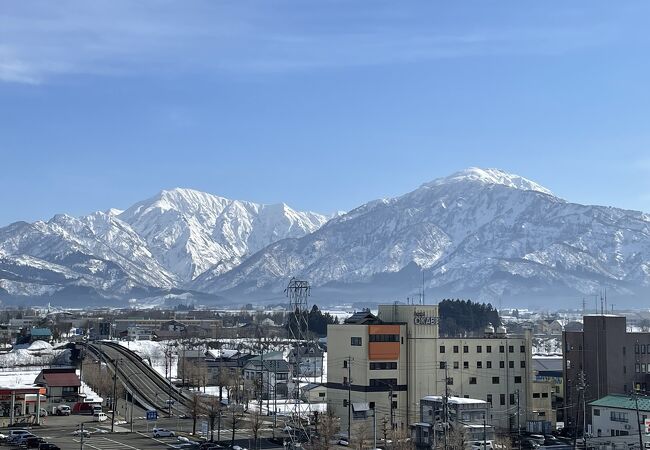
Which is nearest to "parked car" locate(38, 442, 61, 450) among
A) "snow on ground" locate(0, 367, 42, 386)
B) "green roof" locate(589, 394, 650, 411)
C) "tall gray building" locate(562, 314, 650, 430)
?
"snow on ground" locate(0, 367, 42, 386)

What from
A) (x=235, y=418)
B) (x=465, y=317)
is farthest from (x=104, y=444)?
(x=465, y=317)

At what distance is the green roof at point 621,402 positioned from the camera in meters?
59.9

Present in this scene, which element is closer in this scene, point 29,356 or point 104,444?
point 104,444

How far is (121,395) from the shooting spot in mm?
85812

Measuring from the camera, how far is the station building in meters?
68.1

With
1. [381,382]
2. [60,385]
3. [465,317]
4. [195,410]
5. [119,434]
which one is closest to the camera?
[119,434]

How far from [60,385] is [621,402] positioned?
155 feet

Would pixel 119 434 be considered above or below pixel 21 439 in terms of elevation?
below

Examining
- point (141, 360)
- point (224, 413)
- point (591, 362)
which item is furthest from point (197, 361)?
point (591, 362)

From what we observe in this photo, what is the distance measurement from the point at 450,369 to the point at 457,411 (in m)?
9.34

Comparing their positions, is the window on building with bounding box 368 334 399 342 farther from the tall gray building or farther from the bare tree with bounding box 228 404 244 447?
the tall gray building

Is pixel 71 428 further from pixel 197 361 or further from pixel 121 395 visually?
pixel 197 361

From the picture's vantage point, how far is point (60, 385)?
82062mm

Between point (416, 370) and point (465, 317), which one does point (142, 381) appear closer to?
point (416, 370)
